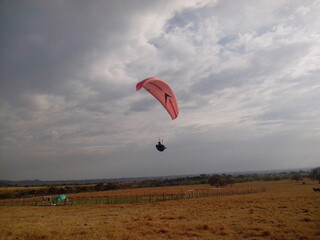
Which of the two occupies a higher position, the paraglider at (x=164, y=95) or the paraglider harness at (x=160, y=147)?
the paraglider at (x=164, y=95)

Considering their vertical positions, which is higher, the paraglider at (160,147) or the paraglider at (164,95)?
the paraglider at (164,95)

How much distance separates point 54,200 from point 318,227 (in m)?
37.7

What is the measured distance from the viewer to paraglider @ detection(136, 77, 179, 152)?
14.6 meters

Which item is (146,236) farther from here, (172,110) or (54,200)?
(54,200)

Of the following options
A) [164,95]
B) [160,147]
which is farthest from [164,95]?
[160,147]

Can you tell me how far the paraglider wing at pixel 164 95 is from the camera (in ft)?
47.9

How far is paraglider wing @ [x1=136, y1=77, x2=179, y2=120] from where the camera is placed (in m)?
14.6

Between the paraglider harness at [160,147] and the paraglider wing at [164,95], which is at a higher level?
the paraglider wing at [164,95]

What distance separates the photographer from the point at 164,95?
1541 centimetres

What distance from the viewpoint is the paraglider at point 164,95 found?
47.8ft

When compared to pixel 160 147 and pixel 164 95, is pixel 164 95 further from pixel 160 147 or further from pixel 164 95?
pixel 160 147

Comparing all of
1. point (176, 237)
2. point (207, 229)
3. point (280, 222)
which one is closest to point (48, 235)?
point (176, 237)

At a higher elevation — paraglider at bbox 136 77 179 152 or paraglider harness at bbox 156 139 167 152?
paraglider at bbox 136 77 179 152

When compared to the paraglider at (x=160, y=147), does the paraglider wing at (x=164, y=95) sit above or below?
above
